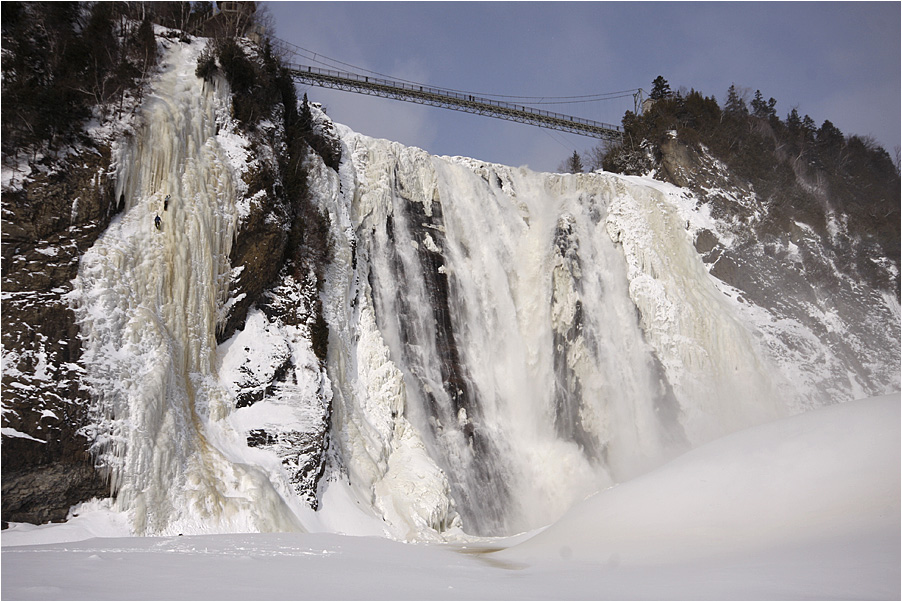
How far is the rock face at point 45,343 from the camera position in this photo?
10.8m

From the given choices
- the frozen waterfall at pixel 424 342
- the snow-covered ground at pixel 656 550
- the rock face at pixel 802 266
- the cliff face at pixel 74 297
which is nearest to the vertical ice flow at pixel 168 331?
the frozen waterfall at pixel 424 342

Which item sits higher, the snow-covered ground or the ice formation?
the ice formation

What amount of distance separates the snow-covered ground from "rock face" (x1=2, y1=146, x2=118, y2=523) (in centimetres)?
84

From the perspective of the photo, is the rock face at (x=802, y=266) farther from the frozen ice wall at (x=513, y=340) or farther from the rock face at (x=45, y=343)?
the rock face at (x=45, y=343)

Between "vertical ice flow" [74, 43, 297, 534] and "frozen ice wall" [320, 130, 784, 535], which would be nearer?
"vertical ice flow" [74, 43, 297, 534]

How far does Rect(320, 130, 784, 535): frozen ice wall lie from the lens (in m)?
18.5

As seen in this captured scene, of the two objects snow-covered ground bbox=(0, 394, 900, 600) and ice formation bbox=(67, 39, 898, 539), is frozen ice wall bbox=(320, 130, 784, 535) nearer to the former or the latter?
ice formation bbox=(67, 39, 898, 539)

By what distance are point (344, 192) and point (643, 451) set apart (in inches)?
538

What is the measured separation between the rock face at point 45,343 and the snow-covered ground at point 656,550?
33.0 inches

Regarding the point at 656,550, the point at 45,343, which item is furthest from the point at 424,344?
the point at 656,550

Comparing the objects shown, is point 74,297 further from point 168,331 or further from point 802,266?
point 802,266

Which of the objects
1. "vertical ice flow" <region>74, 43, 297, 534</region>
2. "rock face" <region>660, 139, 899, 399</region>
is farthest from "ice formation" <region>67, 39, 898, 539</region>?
"rock face" <region>660, 139, 899, 399</region>

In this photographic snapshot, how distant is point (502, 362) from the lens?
22828 mm

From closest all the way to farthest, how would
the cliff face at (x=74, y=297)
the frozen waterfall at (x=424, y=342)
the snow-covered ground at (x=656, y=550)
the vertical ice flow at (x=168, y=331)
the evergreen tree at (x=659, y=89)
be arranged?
the snow-covered ground at (x=656, y=550) < the cliff face at (x=74, y=297) < the vertical ice flow at (x=168, y=331) < the frozen waterfall at (x=424, y=342) < the evergreen tree at (x=659, y=89)
